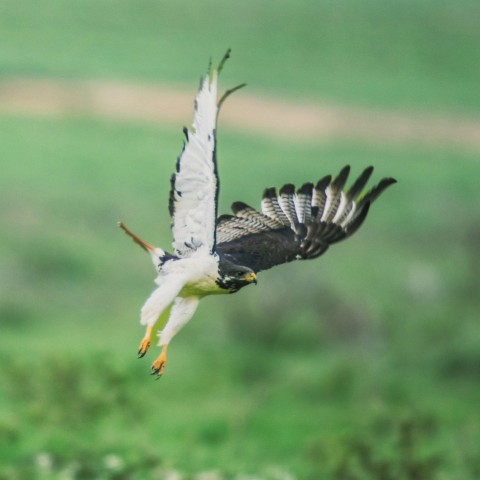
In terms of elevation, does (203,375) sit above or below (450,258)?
below

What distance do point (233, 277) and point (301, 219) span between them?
6.82ft

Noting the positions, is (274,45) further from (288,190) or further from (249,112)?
(288,190)

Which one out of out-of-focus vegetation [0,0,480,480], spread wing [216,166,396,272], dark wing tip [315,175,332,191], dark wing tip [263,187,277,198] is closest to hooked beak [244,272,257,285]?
spread wing [216,166,396,272]

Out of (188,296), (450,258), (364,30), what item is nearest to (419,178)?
(450,258)

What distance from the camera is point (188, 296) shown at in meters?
8.76

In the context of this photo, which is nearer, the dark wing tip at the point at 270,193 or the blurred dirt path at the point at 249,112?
the dark wing tip at the point at 270,193

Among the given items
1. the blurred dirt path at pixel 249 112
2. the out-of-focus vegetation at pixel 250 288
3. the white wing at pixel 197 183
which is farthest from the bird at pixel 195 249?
the blurred dirt path at pixel 249 112

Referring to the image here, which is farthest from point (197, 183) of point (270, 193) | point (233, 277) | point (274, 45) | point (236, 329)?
point (274, 45)

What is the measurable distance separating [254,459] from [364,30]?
27704mm

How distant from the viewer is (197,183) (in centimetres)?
871

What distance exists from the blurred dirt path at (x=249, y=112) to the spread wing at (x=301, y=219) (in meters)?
26.8

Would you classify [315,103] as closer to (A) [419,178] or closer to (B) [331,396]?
(A) [419,178]

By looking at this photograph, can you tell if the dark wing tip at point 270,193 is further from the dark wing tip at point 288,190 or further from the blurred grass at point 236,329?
the blurred grass at point 236,329

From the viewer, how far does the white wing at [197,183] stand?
28.2ft
